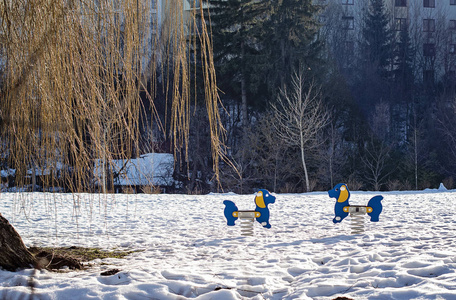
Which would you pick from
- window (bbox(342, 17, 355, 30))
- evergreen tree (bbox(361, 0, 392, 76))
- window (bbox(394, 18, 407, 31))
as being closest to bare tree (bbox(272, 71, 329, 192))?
evergreen tree (bbox(361, 0, 392, 76))

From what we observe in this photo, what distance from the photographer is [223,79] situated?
72.9 ft

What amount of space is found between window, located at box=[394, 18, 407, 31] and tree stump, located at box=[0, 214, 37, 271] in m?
30.3

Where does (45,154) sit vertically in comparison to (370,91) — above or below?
below

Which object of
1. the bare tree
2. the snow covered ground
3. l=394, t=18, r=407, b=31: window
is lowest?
the snow covered ground

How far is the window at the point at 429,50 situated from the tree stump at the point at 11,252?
31.2 meters

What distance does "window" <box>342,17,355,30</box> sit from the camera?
2950cm

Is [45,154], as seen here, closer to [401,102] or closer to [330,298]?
[330,298]

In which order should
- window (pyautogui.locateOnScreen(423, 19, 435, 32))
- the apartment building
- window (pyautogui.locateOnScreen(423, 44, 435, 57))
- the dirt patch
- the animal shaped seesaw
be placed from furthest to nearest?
window (pyautogui.locateOnScreen(423, 19, 435, 32))
window (pyautogui.locateOnScreen(423, 44, 435, 57))
the apartment building
the animal shaped seesaw
the dirt patch

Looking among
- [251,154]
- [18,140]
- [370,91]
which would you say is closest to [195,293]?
[18,140]

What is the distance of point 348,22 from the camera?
A: 29875 millimetres

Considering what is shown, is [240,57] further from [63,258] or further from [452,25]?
[63,258]

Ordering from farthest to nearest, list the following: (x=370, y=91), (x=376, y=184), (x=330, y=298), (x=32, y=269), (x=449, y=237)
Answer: (x=370, y=91), (x=376, y=184), (x=449, y=237), (x=32, y=269), (x=330, y=298)

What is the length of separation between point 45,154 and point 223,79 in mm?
19717

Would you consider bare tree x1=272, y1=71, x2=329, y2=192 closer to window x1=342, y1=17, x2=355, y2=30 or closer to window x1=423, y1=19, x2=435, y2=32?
window x1=342, y1=17, x2=355, y2=30
